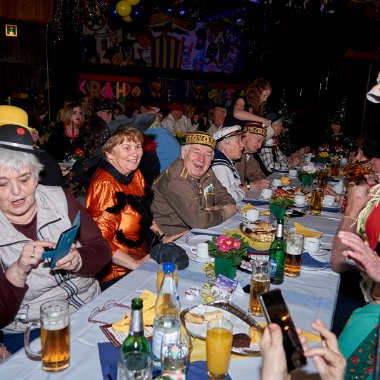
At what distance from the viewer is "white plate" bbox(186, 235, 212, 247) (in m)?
2.45

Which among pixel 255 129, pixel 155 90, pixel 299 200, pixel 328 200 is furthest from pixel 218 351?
pixel 155 90

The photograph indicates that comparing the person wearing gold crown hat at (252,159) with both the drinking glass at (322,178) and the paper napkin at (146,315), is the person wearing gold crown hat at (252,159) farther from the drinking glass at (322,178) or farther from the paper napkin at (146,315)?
the paper napkin at (146,315)

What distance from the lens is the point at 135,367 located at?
1.11 meters

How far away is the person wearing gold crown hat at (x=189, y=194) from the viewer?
9.49ft

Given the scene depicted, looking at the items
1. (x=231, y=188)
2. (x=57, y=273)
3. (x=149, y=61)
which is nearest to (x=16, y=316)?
(x=57, y=273)

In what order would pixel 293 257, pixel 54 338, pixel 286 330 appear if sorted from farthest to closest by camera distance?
pixel 293 257 → pixel 54 338 → pixel 286 330

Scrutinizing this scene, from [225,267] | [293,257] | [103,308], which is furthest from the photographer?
[293,257]

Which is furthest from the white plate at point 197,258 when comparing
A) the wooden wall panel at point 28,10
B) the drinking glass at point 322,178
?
the wooden wall panel at point 28,10

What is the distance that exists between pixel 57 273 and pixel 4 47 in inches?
332

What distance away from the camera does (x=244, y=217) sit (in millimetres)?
3006

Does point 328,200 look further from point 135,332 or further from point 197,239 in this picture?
point 135,332

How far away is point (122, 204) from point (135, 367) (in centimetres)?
159

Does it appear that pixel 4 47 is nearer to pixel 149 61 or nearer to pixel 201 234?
pixel 149 61

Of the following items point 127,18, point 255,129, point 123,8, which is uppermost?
point 123,8
